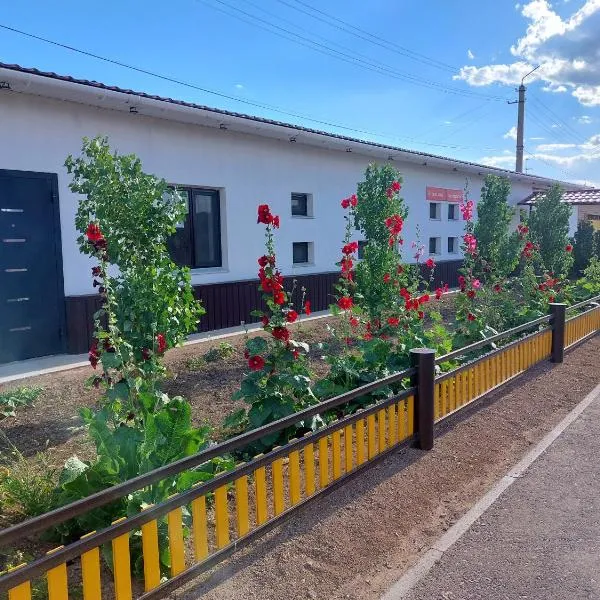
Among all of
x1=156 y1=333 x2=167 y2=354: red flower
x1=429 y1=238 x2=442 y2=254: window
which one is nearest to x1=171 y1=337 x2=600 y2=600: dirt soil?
x1=156 y1=333 x2=167 y2=354: red flower

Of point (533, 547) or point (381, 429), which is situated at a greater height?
point (381, 429)

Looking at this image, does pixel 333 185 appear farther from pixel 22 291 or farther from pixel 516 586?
pixel 516 586

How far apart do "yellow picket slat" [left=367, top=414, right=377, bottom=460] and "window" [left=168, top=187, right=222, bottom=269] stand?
5884mm

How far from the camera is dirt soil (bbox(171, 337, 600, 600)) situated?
8.89 feet

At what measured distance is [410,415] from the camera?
4324 millimetres

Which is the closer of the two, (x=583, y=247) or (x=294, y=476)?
(x=294, y=476)

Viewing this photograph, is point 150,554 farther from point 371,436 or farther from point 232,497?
point 371,436

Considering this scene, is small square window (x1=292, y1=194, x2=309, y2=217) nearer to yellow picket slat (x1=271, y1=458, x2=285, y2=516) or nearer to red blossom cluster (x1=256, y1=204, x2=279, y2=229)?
red blossom cluster (x1=256, y1=204, x2=279, y2=229)

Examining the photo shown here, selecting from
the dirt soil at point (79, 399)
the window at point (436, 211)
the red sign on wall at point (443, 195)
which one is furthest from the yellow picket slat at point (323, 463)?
the window at point (436, 211)

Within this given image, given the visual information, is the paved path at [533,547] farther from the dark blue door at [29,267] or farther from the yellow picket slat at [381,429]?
the dark blue door at [29,267]

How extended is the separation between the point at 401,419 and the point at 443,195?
13.0 m

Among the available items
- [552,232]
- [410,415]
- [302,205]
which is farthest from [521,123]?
[410,415]

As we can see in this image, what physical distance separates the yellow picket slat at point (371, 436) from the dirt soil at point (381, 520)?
15cm

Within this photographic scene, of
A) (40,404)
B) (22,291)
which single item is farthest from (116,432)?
(22,291)
